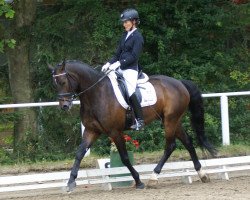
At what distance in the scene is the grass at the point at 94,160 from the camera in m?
12.3

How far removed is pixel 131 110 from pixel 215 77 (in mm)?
7640

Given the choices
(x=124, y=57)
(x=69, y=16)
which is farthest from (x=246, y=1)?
(x=124, y=57)

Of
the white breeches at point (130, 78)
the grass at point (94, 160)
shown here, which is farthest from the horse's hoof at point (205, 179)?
the white breeches at point (130, 78)

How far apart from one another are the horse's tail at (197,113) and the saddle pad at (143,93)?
98 centimetres

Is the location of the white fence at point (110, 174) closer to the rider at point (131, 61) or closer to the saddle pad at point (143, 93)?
the rider at point (131, 61)

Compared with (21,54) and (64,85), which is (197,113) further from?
(21,54)

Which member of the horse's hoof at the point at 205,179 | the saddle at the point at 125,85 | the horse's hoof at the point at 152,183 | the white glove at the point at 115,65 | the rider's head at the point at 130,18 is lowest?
the horse's hoof at the point at 205,179

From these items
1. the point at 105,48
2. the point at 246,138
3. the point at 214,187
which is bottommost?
the point at 246,138

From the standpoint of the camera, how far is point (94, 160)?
42.0 feet

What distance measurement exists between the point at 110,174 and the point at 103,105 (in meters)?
1.17

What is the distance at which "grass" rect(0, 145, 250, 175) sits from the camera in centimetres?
1229

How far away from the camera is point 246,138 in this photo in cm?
1552

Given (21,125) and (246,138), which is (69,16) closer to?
(21,125)

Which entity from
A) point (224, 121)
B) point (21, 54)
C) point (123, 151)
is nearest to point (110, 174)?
point (123, 151)
